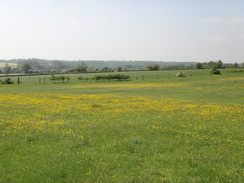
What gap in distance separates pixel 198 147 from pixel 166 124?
4.61m

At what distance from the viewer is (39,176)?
889 cm

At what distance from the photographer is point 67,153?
10938mm

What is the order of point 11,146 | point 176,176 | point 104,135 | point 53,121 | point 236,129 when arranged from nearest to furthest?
1. point 176,176
2. point 11,146
3. point 104,135
4. point 236,129
5. point 53,121

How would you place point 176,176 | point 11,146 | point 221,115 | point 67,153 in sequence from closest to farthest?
point 176,176, point 67,153, point 11,146, point 221,115

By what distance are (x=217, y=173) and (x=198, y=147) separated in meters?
2.93

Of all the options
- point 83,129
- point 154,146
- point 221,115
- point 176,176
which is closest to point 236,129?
point 221,115

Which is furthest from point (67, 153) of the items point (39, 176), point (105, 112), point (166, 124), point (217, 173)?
point (105, 112)

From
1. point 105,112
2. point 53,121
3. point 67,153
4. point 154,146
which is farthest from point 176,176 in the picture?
point 105,112

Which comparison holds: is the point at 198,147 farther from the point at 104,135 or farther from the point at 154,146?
the point at 104,135

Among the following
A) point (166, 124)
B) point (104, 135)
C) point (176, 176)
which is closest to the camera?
point (176, 176)

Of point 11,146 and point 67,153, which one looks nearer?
point 67,153

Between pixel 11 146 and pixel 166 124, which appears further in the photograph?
pixel 166 124

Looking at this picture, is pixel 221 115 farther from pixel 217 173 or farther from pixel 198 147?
pixel 217 173

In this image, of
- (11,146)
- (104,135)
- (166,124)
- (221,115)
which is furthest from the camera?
(221,115)
